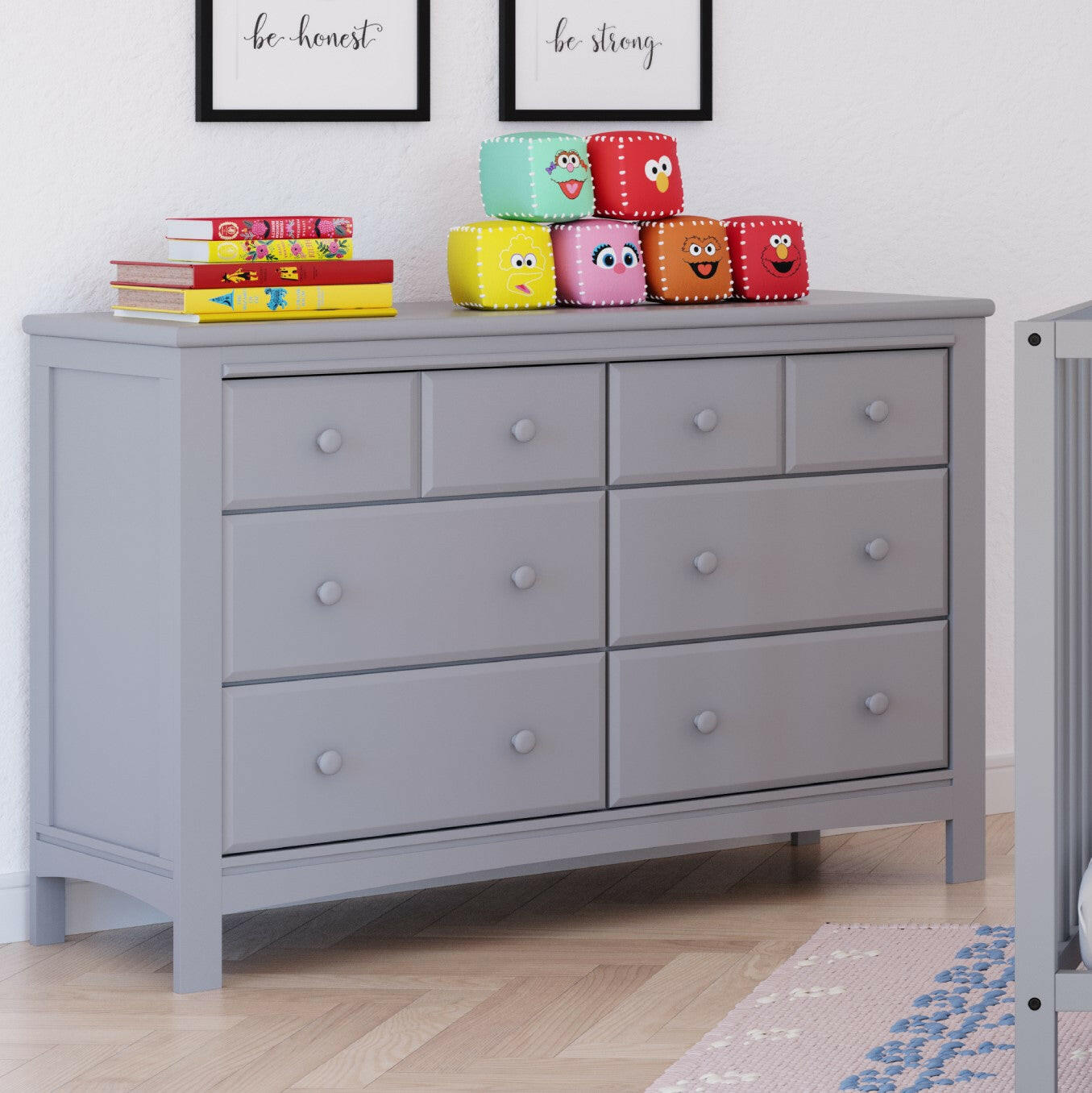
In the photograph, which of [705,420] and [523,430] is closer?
[523,430]

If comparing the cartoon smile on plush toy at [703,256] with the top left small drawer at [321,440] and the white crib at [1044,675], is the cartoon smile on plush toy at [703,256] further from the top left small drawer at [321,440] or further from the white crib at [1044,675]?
the white crib at [1044,675]

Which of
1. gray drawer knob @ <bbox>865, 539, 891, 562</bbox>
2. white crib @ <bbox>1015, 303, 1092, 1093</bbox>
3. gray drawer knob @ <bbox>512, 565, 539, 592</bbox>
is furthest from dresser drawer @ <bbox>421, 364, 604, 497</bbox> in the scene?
white crib @ <bbox>1015, 303, 1092, 1093</bbox>

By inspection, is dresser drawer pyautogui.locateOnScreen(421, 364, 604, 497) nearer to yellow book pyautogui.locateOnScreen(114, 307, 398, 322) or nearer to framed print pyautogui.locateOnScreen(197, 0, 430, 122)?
yellow book pyautogui.locateOnScreen(114, 307, 398, 322)

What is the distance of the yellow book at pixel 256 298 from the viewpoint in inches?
96.8

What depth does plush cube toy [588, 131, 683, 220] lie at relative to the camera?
9.36ft

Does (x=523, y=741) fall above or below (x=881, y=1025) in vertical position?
above

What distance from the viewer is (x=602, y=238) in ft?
9.18

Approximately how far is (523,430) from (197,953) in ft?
2.55

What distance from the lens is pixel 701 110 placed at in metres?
3.18

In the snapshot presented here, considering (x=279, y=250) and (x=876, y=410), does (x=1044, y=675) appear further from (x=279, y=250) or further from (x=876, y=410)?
(x=279, y=250)

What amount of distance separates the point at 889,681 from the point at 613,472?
1.80 feet

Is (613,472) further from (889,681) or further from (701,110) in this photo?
(701,110)

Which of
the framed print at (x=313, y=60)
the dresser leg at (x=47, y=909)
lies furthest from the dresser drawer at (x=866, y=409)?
the dresser leg at (x=47, y=909)

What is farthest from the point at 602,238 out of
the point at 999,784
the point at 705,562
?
the point at 999,784
